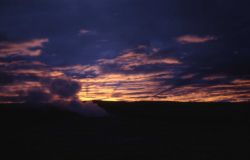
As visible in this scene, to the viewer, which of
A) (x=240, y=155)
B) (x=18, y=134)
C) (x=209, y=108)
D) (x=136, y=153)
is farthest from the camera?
(x=209, y=108)

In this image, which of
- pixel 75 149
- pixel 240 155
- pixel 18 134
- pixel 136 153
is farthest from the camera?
pixel 18 134

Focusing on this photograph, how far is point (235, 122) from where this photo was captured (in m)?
15.2

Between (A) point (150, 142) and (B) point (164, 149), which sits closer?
(B) point (164, 149)

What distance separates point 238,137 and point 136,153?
4011 millimetres

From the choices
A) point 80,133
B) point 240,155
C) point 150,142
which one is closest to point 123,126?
point 80,133

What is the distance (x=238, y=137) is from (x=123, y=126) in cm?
530

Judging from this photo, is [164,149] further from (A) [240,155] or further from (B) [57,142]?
(B) [57,142]

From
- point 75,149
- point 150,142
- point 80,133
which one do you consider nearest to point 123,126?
point 80,133

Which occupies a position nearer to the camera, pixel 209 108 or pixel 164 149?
pixel 164 149

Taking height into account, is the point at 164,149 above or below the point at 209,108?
below

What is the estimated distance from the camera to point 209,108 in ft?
56.1

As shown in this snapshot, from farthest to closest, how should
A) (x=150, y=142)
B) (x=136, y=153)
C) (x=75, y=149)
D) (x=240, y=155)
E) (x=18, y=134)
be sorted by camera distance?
(x=18, y=134)
(x=150, y=142)
(x=75, y=149)
(x=136, y=153)
(x=240, y=155)

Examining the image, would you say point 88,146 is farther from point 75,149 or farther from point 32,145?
point 32,145

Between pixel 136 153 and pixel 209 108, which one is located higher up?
pixel 209 108
